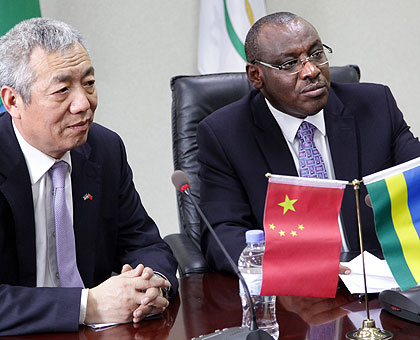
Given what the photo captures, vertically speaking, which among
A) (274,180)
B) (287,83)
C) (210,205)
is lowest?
(210,205)

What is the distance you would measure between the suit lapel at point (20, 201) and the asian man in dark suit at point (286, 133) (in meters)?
0.58

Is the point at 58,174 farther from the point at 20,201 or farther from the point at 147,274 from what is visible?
the point at 147,274

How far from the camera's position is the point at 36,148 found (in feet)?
6.31

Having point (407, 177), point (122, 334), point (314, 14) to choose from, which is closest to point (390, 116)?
point (407, 177)

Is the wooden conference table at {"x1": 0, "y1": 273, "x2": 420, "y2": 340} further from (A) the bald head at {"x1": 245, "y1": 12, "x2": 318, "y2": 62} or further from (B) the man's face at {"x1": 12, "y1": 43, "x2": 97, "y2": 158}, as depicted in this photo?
(A) the bald head at {"x1": 245, "y1": 12, "x2": 318, "y2": 62}

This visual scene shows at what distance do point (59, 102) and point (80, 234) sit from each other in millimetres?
395

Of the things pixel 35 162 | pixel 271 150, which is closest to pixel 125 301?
pixel 35 162

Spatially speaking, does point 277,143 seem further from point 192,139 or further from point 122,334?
point 122,334

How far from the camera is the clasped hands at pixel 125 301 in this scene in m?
1.62

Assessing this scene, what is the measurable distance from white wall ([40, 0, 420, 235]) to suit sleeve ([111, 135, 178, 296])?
1.87 metres

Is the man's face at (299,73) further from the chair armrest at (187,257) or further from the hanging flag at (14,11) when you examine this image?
the hanging flag at (14,11)

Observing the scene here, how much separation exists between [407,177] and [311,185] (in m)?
0.22

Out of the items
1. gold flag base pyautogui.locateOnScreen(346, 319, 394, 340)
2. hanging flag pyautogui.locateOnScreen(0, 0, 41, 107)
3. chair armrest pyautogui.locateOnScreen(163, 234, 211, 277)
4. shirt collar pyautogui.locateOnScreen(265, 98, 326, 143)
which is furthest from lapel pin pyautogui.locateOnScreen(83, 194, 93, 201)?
→ hanging flag pyautogui.locateOnScreen(0, 0, 41, 107)

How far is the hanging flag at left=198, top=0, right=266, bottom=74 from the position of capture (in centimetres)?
383
